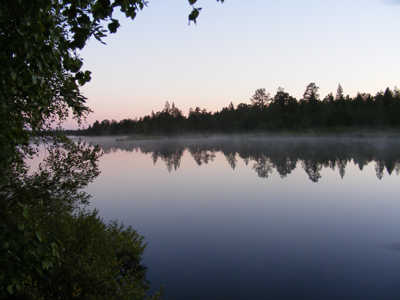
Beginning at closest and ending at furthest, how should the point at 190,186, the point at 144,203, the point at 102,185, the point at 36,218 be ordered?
the point at 36,218 < the point at 144,203 < the point at 190,186 < the point at 102,185

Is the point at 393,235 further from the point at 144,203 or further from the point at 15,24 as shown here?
the point at 15,24

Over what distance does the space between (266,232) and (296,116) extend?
78377 mm

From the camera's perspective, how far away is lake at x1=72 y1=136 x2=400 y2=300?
27.9 feet

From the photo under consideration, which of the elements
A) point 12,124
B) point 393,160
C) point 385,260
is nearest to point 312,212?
point 385,260

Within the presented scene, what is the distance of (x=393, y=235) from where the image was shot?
11953mm

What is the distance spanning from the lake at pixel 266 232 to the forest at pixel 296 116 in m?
55.2

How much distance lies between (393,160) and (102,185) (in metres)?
29.9

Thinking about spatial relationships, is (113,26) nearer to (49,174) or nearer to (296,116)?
(49,174)

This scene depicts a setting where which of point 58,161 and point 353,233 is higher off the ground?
point 58,161

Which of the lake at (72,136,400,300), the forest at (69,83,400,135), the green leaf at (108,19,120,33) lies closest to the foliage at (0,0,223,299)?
the green leaf at (108,19,120,33)

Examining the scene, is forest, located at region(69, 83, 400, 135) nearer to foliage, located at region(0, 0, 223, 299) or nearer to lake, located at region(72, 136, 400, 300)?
lake, located at region(72, 136, 400, 300)

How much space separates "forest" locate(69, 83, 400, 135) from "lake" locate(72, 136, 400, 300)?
181 feet

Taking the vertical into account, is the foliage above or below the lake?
above

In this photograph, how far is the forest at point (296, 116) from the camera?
7388 cm
